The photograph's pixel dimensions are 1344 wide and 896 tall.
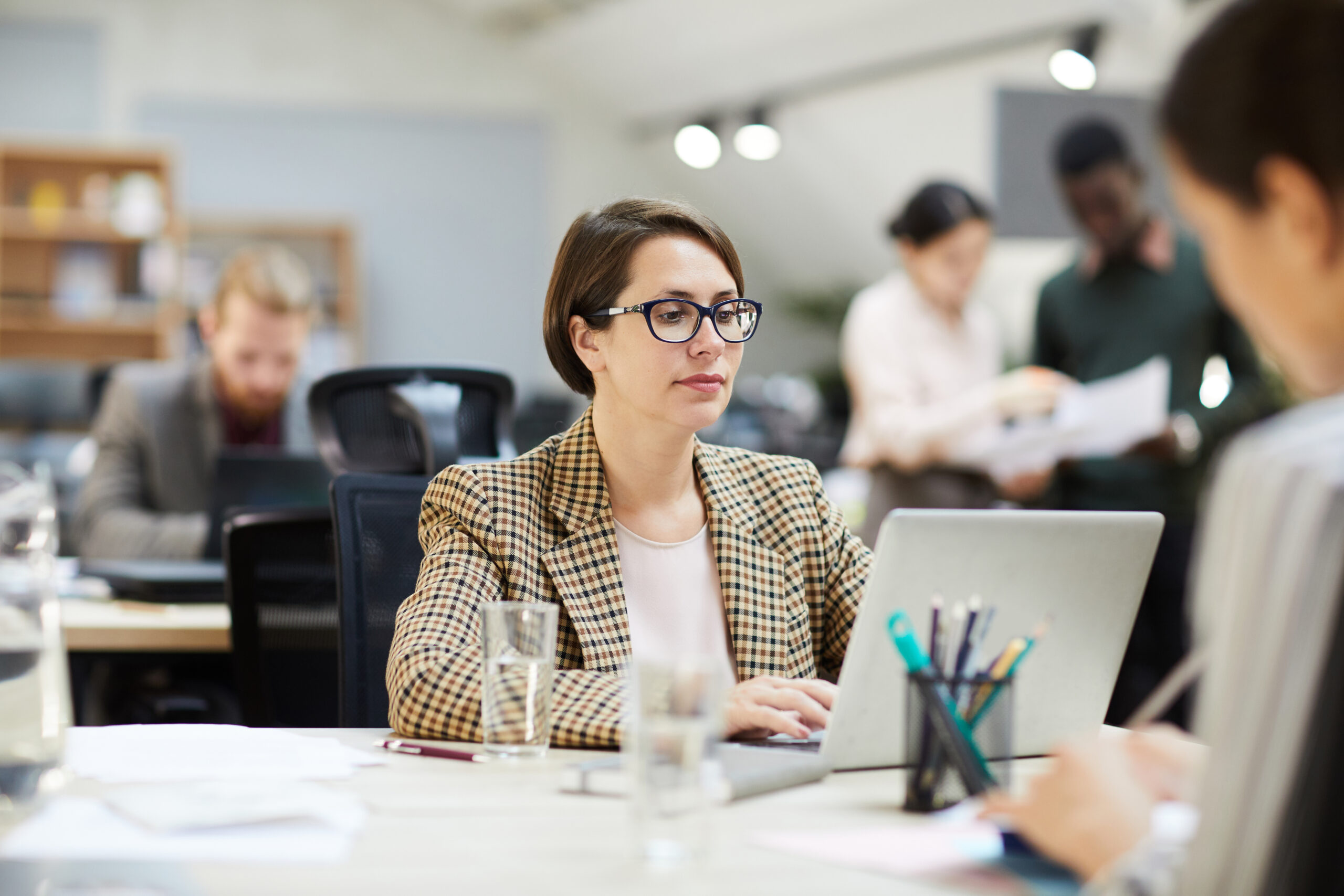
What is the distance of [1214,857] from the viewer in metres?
0.71

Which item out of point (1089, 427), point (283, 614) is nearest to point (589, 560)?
point (283, 614)

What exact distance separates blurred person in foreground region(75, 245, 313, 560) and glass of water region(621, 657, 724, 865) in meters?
2.34

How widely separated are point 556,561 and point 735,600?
22 cm

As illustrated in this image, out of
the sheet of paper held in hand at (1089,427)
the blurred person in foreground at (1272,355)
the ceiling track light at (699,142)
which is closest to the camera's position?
the blurred person in foreground at (1272,355)

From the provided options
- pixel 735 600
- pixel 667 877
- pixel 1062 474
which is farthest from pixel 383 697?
pixel 1062 474

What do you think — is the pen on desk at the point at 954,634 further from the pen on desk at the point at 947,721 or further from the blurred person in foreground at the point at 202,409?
the blurred person in foreground at the point at 202,409

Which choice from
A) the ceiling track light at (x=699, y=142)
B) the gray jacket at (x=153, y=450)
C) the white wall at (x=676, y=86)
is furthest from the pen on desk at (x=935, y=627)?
the ceiling track light at (x=699, y=142)

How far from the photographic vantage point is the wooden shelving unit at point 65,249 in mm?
7312

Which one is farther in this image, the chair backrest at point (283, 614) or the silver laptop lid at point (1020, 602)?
the chair backrest at point (283, 614)

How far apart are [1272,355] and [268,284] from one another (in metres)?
2.69

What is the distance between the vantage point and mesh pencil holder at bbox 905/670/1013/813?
102 cm

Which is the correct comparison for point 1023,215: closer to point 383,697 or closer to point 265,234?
point 383,697

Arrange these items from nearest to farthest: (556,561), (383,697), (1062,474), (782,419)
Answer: (556,561) < (383,697) < (1062,474) < (782,419)

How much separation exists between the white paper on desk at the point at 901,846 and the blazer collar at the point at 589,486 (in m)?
0.68
